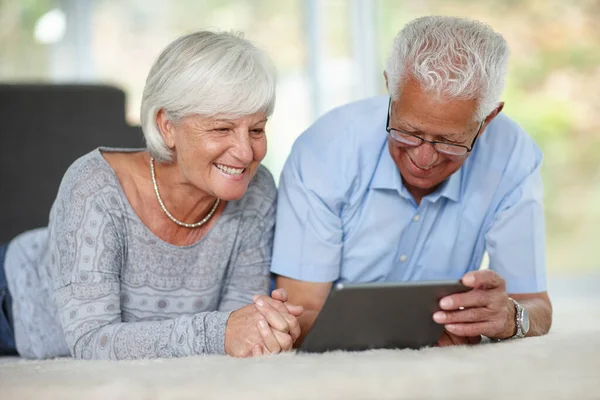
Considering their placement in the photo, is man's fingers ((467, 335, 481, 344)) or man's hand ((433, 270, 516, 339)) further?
man's fingers ((467, 335, 481, 344))

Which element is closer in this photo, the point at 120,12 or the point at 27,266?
the point at 27,266

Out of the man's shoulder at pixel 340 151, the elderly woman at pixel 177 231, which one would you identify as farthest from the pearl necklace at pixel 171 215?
the man's shoulder at pixel 340 151

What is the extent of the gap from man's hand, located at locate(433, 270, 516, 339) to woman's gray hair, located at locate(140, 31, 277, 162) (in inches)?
25.7

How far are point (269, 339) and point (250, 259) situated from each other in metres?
0.47

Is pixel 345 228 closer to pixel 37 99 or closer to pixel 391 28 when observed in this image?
pixel 37 99

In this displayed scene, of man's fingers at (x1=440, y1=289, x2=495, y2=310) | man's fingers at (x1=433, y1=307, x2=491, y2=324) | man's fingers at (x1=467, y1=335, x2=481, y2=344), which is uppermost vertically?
man's fingers at (x1=440, y1=289, x2=495, y2=310)

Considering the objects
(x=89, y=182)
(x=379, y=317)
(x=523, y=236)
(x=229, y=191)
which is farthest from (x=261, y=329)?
(x=523, y=236)

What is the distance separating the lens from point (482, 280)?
5.83 feet

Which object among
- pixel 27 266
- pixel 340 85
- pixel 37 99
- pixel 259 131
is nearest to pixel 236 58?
pixel 259 131

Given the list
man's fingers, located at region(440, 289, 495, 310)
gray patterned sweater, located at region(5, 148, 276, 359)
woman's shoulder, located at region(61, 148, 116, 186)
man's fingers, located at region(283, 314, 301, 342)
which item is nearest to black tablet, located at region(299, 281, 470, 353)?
man's fingers, located at region(440, 289, 495, 310)

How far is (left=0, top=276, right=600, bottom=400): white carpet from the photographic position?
1.36m

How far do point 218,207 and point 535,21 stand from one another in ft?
15.5

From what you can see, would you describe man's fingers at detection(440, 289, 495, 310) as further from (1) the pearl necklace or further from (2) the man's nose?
(1) the pearl necklace

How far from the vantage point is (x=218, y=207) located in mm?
2252
